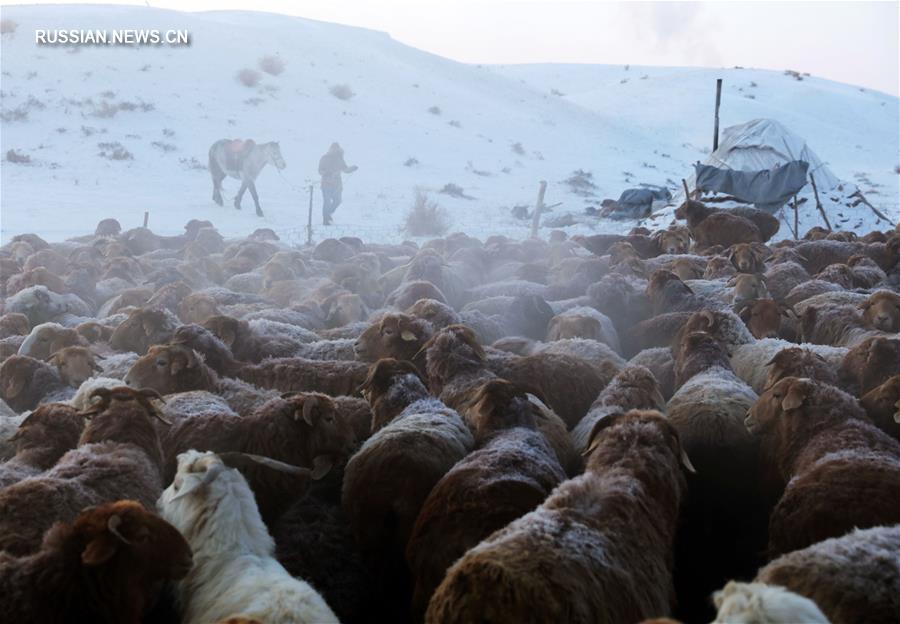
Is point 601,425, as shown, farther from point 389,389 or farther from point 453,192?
point 453,192

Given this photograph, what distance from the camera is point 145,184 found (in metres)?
27.6

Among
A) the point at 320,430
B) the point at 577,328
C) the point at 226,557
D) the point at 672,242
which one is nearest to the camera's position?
the point at 226,557

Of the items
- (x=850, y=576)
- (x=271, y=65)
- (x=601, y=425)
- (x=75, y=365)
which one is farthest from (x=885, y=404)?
(x=271, y=65)

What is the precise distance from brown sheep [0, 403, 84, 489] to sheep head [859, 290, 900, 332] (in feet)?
23.6

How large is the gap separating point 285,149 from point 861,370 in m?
30.7

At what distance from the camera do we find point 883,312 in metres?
7.86

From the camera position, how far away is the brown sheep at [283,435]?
5.07m

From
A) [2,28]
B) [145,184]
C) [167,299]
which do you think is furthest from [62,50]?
[167,299]

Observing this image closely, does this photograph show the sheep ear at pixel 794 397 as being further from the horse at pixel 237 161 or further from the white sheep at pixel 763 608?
the horse at pixel 237 161

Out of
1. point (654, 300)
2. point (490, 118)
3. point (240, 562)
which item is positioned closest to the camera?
point (240, 562)

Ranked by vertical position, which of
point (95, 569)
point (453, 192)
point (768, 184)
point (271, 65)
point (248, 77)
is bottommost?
point (95, 569)

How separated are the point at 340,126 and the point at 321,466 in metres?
35.1

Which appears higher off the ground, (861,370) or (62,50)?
(62,50)

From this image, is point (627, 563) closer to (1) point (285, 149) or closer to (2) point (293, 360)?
(2) point (293, 360)
